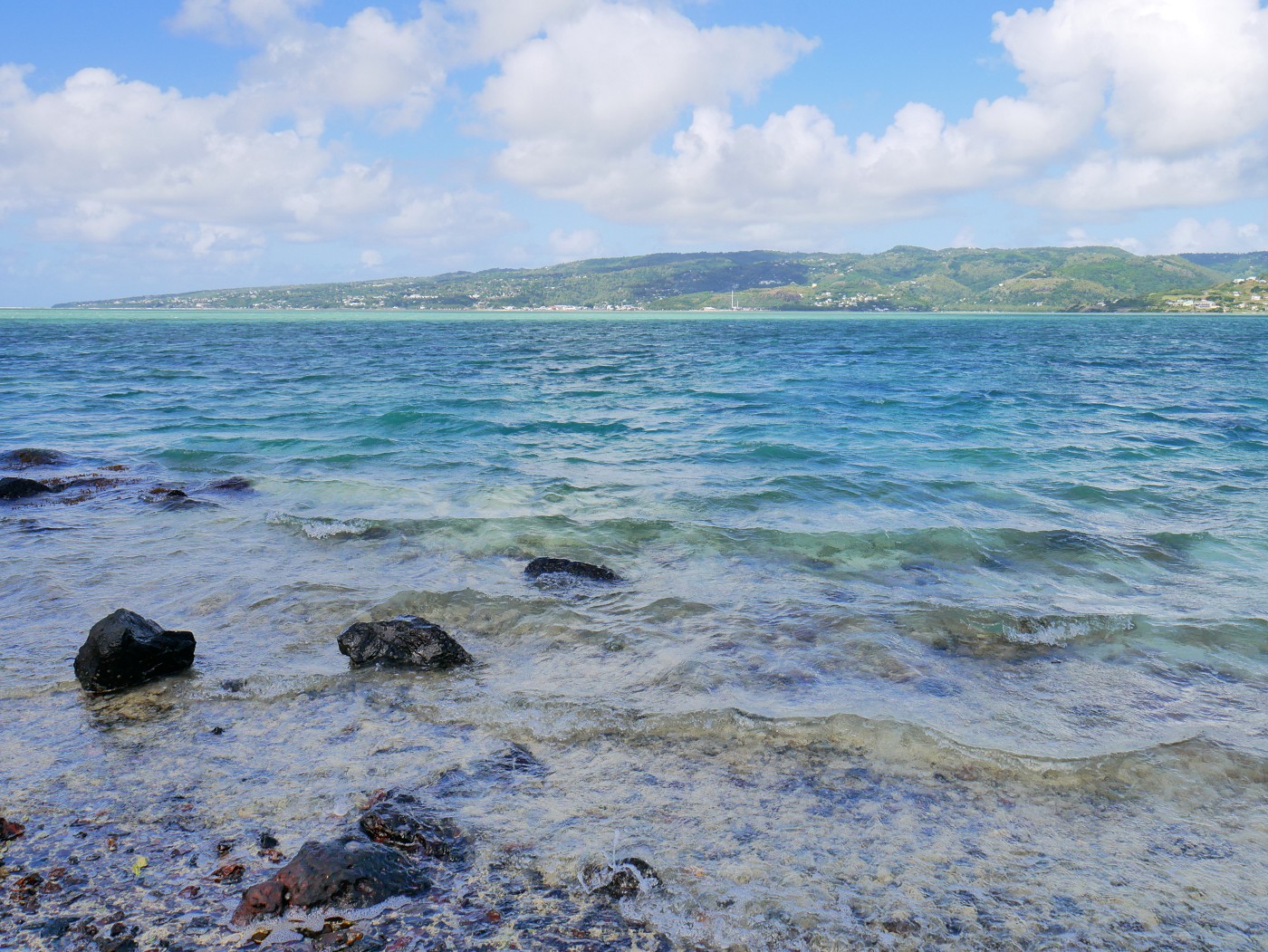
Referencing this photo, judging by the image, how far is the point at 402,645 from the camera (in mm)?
6953

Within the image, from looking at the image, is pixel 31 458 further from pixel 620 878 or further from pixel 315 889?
pixel 620 878

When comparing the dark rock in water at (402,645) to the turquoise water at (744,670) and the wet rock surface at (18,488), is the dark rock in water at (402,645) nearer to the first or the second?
the turquoise water at (744,670)

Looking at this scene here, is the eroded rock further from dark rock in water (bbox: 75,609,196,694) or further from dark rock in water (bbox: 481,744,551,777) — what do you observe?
dark rock in water (bbox: 481,744,551,777)

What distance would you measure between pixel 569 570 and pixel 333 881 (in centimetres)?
582

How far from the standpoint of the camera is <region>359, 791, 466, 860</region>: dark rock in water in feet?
14.1

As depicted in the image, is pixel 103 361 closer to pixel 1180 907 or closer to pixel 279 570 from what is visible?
pixel 279 570

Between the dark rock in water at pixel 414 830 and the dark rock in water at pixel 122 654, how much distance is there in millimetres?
3007

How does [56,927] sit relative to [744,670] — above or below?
above

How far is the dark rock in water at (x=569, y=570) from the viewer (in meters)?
9.49

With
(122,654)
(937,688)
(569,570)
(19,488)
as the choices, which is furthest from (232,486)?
(937,688)

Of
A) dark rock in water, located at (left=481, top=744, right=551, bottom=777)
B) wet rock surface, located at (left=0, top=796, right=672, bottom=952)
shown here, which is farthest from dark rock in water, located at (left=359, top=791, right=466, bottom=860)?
dark rock in water, located at (left=481, top=744, right=551, bottom=777)

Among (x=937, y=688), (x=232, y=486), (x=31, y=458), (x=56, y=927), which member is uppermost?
(x=31, y=458)

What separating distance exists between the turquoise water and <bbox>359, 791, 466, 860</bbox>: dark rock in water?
0.24 m

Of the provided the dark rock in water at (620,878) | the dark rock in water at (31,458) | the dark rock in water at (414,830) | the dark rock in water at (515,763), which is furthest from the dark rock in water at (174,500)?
the dark rock in water at (620,878)
